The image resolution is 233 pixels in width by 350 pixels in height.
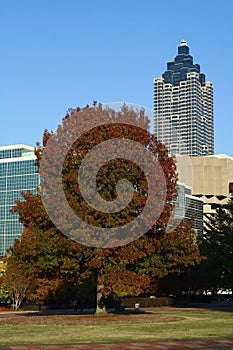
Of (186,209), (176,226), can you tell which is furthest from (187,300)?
(186,209)

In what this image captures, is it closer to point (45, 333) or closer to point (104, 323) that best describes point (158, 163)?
point (104, 323)

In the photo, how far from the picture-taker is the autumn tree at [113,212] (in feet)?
104

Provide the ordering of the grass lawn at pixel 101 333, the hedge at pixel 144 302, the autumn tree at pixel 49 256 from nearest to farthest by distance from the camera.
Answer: the grass lawn at pixel 101 333 < the autumn tree at pixel 49 256 < the hedge at pixel 144 302

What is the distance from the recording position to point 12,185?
521 feet

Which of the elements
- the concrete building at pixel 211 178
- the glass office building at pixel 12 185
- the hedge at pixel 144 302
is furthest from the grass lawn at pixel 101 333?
the concrete building at pixel 211 178

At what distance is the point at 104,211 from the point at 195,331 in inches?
387

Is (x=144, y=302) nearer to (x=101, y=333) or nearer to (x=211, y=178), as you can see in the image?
(x=101, y=333)

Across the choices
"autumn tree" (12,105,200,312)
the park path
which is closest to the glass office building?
"autumn tree" (12,105,200,312)

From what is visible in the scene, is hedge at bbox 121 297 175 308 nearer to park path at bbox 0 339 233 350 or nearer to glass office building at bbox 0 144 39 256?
park path at bbox 0 339 233 350

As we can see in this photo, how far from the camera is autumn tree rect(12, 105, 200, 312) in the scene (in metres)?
31.8

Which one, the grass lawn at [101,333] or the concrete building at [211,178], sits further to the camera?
the concrete building at [211,178]

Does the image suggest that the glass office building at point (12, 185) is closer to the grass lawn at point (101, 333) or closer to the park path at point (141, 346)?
the grass lawn at point (101, 333)

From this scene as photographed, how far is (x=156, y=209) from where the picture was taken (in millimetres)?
33125

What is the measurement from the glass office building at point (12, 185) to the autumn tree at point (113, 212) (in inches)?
4735
